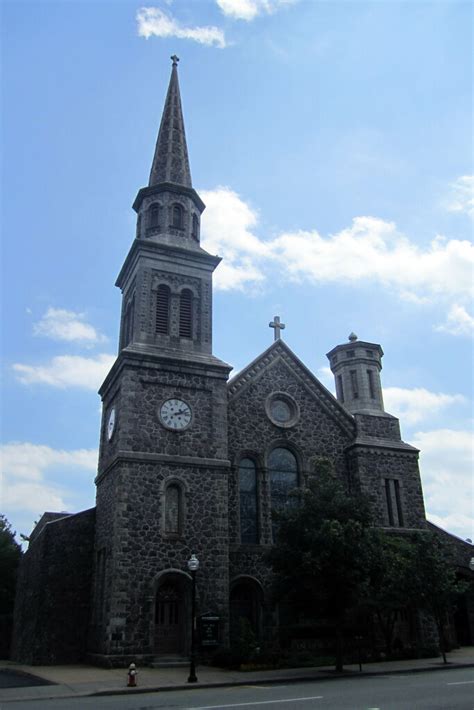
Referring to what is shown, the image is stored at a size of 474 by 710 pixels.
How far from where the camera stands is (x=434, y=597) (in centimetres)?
2236

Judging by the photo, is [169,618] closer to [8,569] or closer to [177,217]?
[177,217]

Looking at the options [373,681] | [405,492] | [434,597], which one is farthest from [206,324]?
[373,681]

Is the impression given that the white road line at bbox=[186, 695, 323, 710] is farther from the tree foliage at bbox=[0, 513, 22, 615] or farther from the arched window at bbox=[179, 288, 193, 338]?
the tree foliage at bbox=[0, 513, 22, 615]

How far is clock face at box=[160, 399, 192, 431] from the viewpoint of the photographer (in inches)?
1027

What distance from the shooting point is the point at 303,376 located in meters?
31.6

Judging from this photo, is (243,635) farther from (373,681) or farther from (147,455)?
(147,455)

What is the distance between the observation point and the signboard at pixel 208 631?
22.7 meters

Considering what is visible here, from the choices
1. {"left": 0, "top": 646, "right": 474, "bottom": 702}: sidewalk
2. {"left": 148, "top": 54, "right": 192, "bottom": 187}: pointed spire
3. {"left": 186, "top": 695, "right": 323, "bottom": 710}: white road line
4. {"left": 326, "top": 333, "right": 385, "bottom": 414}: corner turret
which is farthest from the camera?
{"left": 326, "top": 333, "right": 385, "bottom": 414}: corner turret

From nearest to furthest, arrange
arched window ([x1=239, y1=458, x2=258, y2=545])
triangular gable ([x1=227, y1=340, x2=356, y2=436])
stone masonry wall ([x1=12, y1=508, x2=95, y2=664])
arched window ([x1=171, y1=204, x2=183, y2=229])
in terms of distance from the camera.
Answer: stone masonry wall ([x1=12, y1=508, x2=95, y2=664]), arched window ([x1=239, y1=458, x2=258, y2=545]), triangular gable ([x1=227, y1=340, x2=356, y2=436]), arched window ([x1=171, y1=204, x2=183, y2=229])

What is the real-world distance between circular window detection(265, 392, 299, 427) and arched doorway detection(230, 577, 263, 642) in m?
→ 7.53

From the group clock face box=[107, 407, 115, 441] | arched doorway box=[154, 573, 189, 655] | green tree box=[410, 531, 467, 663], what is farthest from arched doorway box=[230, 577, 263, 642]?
clock face box=[107, 407, 115, 441]

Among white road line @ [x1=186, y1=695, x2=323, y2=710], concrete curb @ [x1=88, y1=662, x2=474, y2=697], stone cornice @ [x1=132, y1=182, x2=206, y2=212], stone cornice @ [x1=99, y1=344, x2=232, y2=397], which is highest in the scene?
stone cornice @ [x1=132, y1=182, x2=206, y2=212]

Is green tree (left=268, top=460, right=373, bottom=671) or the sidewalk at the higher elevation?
green tree (left=268, top=460, right=373, bottom=671)

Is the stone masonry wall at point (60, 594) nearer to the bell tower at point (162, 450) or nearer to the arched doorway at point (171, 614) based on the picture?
the bell tower at point (162, 450)
